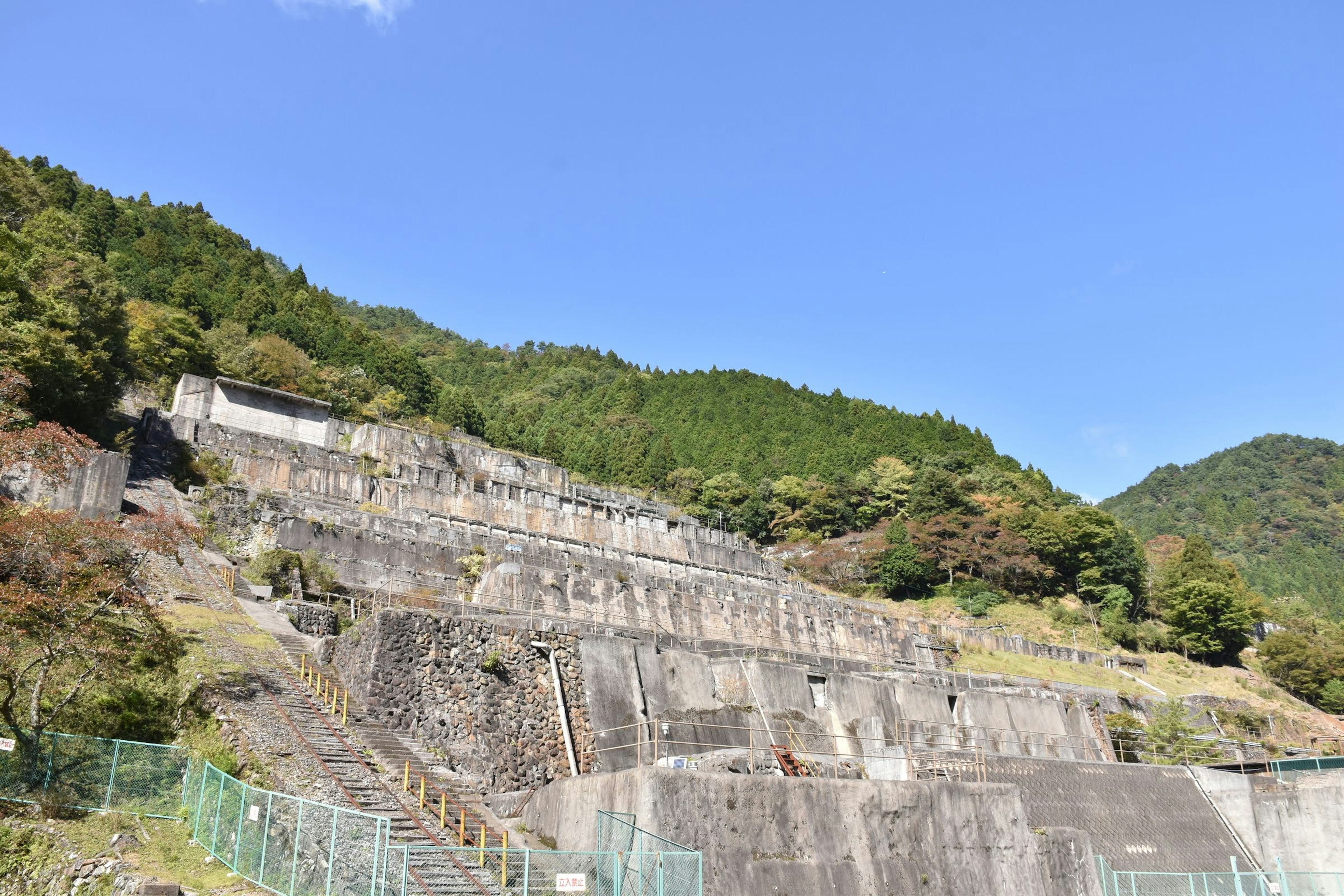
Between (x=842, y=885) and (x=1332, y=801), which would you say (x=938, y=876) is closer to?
(x=842, y=885)

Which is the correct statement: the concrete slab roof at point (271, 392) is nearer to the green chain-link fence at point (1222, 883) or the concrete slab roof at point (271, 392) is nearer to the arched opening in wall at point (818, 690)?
the arched opening in wall at point (818, 690)

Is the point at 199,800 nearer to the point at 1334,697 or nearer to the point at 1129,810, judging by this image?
the point at 1129,810

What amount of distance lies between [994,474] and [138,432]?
2145 inches

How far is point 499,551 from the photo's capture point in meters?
30.3

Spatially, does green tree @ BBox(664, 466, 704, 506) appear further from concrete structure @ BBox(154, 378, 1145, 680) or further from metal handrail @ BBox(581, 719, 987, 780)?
metal handrail @ BBox(581, 719, 987, 780)

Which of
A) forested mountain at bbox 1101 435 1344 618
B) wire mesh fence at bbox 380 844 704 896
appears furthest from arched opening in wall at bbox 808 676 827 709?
forested mountain at bbox 1101 435 1344 618

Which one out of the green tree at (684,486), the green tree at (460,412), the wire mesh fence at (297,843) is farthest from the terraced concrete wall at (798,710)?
the green tree at (460,412)

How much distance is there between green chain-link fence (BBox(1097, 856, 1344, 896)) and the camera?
18.9 meters

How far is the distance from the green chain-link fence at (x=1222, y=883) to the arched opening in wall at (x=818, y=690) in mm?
6634

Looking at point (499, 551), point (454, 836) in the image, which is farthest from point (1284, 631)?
point (454, 836)

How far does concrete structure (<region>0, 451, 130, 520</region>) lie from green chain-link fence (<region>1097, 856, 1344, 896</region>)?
23.7m

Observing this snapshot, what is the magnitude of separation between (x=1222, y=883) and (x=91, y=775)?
72.4 feet

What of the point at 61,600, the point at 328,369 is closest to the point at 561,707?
the point at 61,600

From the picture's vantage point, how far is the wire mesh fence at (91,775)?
11.7 m
